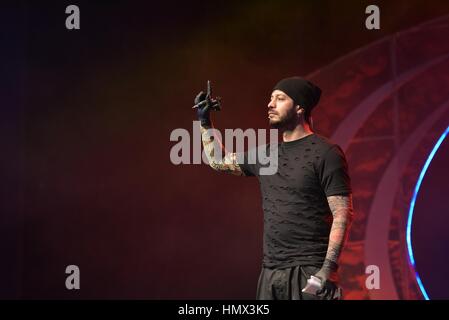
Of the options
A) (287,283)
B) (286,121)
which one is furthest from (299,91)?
(287,283)

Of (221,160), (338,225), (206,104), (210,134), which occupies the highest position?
(206,104)

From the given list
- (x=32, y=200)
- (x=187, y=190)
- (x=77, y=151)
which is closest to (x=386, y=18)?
(x=187, y=190)

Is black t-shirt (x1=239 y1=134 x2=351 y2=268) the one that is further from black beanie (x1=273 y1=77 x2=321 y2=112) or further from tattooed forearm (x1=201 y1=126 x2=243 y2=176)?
tattooed forearm (x1=201 y1=126 x2=243 y2=176)

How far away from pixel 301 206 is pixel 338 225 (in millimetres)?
205

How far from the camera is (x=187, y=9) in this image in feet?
17.4

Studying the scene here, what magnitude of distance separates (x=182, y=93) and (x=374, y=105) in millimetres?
1482

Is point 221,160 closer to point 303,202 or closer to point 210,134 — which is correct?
point 210,134

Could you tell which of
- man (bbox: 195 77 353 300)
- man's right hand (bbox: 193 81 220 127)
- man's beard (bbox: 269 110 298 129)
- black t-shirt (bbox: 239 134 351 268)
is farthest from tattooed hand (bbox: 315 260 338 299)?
man's right hand (bbox: 193 81 220 127)

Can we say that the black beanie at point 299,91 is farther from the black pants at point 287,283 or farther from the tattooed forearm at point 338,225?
the black pants at point 287,283

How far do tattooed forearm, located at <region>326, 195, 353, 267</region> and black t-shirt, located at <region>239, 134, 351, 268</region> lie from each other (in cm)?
4

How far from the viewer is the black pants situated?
2.93m

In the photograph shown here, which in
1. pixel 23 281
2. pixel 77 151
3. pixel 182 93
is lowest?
pixel 23 281

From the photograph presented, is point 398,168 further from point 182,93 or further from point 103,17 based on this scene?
point 103,17

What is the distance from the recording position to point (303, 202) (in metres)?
3.04
